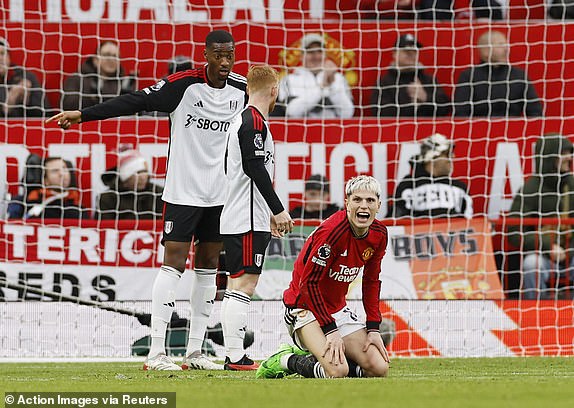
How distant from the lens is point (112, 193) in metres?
10.8

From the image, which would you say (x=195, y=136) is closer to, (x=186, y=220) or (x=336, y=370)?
(x=186, y=220)

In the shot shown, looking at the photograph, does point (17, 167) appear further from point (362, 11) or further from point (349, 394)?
point (349, 394)

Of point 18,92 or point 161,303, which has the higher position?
point 18,92

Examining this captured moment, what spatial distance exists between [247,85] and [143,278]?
3071 millimetres

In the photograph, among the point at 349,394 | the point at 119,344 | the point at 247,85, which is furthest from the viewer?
the point at 119,344

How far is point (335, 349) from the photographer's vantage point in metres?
6.05

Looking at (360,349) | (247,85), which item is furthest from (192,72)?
(360,349)

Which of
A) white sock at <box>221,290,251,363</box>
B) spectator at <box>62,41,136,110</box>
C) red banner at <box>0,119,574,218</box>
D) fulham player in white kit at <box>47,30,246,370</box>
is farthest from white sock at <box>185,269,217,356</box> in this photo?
spectator at <box>62,41,136,110</box>

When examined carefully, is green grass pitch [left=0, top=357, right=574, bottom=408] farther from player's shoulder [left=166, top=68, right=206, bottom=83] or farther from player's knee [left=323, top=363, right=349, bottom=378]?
player's shoulder [left=166, top=68, right=206, bottom=83]

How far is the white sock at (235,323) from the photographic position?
699 cm

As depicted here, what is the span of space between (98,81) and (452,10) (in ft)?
12.5

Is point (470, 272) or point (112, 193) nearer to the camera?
point (470, 272)
